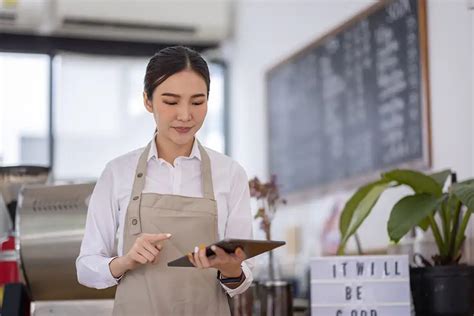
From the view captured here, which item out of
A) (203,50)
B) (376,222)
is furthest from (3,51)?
(376,222)

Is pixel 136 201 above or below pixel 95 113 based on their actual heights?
below

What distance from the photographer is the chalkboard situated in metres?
3.10

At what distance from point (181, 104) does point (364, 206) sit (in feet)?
2.91

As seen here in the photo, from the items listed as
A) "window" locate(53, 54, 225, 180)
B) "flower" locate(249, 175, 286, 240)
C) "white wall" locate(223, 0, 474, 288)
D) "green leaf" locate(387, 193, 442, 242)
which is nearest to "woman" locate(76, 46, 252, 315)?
"green leaf" locate(387, 193, 442, 242)

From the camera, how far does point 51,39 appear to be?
4.86 meters

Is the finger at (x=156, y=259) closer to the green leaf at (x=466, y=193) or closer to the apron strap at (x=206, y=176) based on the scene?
the apron strap at (x=206, y=176)

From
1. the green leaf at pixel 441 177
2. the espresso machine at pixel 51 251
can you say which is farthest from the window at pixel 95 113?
the espresso machine at pixel 51 251

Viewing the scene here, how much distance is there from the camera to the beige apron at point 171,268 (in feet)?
4.89

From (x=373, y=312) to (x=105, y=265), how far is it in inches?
28.8

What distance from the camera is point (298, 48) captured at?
4156mm

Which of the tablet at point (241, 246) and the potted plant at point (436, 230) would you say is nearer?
the tablet at point (241, 246)

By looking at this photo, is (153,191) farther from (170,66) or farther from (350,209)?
(350,209)

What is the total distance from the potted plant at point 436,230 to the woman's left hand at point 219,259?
74cm

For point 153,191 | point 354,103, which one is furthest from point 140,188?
point 354,103
